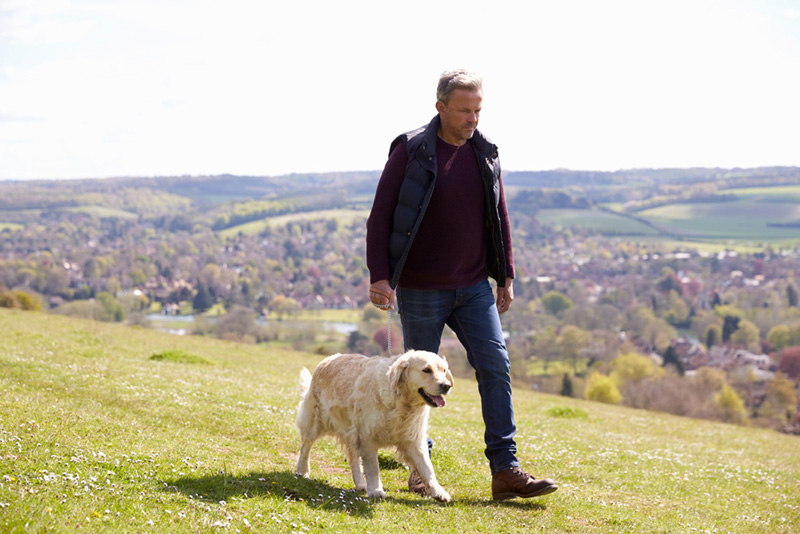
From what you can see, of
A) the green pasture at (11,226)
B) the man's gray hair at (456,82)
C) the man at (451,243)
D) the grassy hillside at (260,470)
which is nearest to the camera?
the grassy hillside at (260,470)

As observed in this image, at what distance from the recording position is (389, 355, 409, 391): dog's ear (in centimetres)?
661

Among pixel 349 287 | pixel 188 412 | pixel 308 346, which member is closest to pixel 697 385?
pixel 308 346

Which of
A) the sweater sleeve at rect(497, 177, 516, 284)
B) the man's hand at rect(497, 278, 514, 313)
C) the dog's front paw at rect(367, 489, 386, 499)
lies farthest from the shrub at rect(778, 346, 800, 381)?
the dog's front paw at rect(367, 489, 386, 499)

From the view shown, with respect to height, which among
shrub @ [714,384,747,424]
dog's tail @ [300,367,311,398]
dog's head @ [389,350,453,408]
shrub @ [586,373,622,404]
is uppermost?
dog's head @ [389,350,453,408]

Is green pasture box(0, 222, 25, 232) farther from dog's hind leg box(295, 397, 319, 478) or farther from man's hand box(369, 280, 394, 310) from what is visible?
man's hand box(369, 280, 394, 310)

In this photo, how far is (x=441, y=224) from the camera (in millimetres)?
7227

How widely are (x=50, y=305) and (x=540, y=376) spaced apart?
8359cm

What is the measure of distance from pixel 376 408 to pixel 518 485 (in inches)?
68.1

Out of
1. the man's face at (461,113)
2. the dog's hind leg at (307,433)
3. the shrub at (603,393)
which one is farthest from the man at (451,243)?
the shrub at (603,393)

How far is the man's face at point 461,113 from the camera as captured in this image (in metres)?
6.96

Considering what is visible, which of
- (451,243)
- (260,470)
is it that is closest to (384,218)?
(451,243)

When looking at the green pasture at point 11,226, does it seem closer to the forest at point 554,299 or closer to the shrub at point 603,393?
the forest at point 554,299

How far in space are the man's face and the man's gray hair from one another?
4 centimetres

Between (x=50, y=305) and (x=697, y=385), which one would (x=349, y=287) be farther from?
(x=697, y=385)
